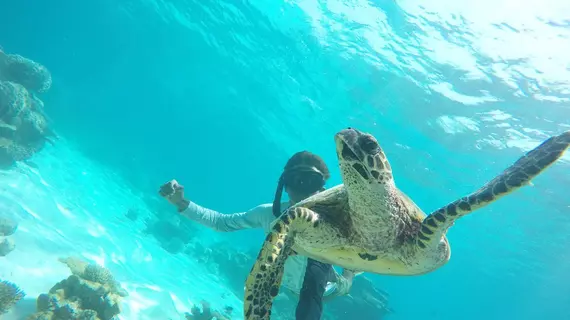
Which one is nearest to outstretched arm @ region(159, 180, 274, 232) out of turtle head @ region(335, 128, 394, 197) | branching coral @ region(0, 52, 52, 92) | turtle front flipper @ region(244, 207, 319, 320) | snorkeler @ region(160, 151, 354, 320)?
snorkeler @ region(160, 151, 354, 320)

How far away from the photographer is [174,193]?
14.3ft

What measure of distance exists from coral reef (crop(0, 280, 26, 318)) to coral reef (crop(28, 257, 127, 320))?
0.39 meters

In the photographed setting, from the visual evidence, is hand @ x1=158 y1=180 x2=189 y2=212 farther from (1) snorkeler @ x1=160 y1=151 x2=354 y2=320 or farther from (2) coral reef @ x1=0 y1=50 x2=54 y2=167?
(2) coral reef @ x1=0 y1=50 x2=54 y2=167

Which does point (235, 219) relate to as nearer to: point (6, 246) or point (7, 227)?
point (6, 246)

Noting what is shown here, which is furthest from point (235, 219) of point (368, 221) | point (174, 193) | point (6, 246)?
point (6, 246)

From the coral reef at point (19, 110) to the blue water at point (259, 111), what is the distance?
927 mm

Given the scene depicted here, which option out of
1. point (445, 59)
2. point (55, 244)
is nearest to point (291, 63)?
point (445, 59)

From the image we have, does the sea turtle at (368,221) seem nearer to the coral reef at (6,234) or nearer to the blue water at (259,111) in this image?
the blue water at (259,111)

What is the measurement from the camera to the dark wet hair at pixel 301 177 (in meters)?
4.59

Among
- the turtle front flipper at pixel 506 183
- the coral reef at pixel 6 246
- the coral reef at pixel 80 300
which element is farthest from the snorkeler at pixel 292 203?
the coral reef at pixel 6 246

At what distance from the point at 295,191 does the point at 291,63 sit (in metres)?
16.7

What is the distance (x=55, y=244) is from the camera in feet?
30.0

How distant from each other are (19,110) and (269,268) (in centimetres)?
1441

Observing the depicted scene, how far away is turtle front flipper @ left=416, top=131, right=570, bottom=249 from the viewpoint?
88.9 inches
